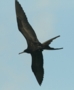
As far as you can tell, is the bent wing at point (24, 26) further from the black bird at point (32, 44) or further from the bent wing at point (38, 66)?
the bent wing at point (38, 66)

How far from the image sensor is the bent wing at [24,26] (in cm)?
3628

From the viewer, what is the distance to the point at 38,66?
124ft

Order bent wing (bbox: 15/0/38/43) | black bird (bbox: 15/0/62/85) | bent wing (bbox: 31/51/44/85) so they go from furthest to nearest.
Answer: bent wing (bbox: 31/51/44/85) → bent wing (bbox: 15/0/38/43) → black bird (bbox: 15/0/62/85)

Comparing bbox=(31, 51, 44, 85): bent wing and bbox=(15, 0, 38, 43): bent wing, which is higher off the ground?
bbox=(15, 0, 38, 43): bent wing

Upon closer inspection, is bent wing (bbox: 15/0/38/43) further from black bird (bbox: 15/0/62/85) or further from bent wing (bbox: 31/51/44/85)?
Answer: bent wing (bbox: 31/51/44/85)

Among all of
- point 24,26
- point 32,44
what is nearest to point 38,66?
point 32,44

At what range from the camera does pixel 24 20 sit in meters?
36.5

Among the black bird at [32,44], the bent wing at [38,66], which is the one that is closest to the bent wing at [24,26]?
the black bird at [32,44]

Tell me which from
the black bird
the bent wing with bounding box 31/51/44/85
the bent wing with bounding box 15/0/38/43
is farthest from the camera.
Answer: the bent wing with bounding box 31/51/44/85

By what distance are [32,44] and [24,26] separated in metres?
1.93

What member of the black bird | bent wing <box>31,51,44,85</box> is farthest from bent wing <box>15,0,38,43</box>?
bent wing <box>31,51,44,85</box>

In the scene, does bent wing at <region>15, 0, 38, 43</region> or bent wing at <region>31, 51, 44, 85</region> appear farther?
bent wing at <region>31, 51, 44, 85</region>

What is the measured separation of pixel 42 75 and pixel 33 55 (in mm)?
2093

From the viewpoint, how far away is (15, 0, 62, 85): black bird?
35562mm
